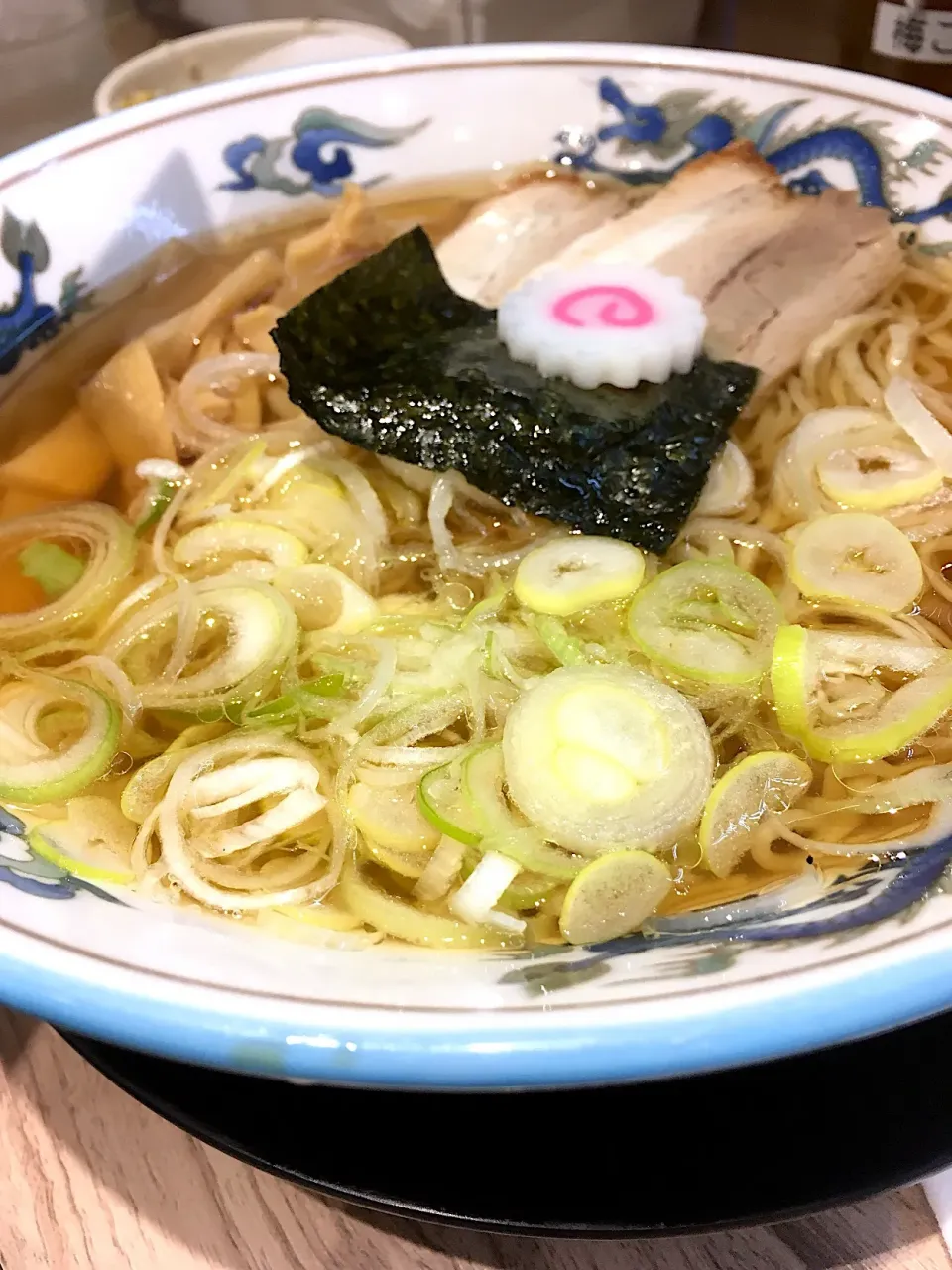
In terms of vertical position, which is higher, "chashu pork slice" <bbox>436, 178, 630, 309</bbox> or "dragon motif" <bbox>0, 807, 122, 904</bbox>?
"chashu pork slice" <bbox>436, 178, 630, 309</bbox>

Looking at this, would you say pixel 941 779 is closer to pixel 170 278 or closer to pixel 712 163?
pixel 712 163

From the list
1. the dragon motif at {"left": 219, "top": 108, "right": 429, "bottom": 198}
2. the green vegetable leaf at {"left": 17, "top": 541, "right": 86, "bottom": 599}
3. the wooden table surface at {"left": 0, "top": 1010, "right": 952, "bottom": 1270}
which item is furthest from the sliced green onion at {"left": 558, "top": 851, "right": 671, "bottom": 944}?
the dragon motif at {"left": 219, "top": 108, "right": 429, "bottom": 198}

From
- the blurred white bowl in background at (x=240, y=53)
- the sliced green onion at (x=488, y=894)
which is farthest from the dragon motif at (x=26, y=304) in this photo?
the sliced green onion at (x=488, y=894)

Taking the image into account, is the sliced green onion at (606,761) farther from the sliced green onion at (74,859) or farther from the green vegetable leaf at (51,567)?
the green vegetable leaf at (51,567)

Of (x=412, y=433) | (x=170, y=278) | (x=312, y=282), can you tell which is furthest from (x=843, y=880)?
(x=170, y=278)

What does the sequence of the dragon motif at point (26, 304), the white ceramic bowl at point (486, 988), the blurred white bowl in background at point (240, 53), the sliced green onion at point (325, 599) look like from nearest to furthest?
1. the white ceramic bowl at point (486, 988)
2. the sliced green onion at point (325, 599)
3. the dragon motif at point (26, 304)
4. the blurred white bowl in background at point (240, 53)

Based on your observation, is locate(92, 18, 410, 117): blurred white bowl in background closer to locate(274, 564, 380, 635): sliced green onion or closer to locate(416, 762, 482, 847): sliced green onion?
locate(274, 564, 380, 635): sliced green onion

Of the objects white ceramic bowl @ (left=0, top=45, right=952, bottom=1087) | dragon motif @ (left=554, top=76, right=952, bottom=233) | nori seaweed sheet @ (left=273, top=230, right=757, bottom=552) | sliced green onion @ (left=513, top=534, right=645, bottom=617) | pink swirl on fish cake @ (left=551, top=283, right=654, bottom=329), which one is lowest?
sliced green onion @ (left=513, top=534, right=645, bottom=617)
